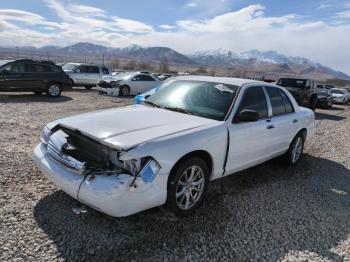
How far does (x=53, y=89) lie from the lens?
15.4 metres

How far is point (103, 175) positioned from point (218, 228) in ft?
4.71

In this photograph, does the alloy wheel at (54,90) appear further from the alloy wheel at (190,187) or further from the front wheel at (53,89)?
the alloy wheel at (190,187)

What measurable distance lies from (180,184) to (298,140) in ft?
11.3

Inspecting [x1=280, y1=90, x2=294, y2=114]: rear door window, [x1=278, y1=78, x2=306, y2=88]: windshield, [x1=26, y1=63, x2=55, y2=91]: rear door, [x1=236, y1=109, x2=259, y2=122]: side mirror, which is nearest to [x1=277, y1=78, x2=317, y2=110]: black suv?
[x1=278, y1=78, x2=306, y2=88]: windshield

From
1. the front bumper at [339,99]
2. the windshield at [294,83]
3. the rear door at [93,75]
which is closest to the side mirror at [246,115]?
the windshield at [294,83]

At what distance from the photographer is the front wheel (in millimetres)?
15264

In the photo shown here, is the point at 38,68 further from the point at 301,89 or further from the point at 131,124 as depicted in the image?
the point at 131,124

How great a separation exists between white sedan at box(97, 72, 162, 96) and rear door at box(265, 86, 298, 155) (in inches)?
535

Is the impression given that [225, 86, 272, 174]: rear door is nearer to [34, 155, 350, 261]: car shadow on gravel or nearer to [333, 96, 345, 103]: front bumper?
[34, 155, 350, 261]: car shadow on gravel

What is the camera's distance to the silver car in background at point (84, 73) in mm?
21000

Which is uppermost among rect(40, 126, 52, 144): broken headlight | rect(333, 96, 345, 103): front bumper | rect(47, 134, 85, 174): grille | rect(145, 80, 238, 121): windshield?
rect(145, 80, 238, 121): windshield

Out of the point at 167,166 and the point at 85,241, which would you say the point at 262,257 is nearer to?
the point at 167,166

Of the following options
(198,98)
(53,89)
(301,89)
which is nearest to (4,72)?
(53,89)

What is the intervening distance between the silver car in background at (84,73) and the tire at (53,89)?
211 inches
